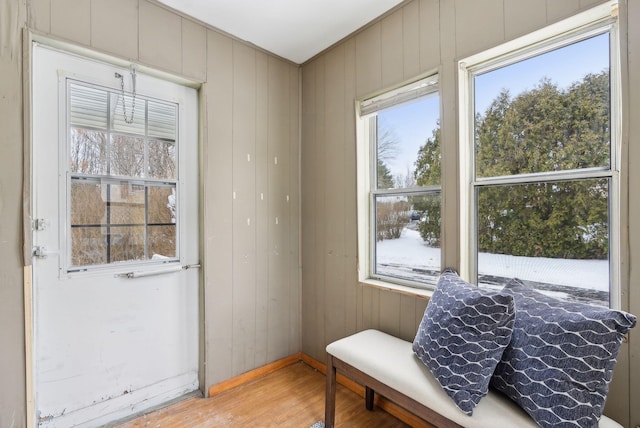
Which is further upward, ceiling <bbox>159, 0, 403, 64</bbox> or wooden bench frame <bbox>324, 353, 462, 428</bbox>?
ceiling <bbox>159, 0, 403, 64</bbox>

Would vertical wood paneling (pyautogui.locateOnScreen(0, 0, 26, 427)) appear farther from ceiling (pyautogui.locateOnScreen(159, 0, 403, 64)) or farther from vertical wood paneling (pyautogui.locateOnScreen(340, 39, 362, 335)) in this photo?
vertical wood paneling (pyautogui.locateOnScreen(340, 39, 362, 335))

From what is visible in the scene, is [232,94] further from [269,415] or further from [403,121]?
[269,415]

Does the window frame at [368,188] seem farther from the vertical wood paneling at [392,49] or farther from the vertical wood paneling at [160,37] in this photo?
the vertical wood paneling at [160,37]

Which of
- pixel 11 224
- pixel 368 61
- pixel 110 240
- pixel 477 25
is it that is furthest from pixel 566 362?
pixel 11 224

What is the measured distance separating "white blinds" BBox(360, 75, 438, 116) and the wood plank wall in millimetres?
57

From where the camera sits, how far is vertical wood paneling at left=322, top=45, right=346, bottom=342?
7.59ft

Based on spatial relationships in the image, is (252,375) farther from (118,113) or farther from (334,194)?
(118,113)

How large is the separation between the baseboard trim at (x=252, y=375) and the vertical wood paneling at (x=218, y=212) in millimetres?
44

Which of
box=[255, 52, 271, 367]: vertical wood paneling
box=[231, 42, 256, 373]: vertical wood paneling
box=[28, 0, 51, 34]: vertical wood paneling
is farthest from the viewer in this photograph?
box=[255, 52, 271, 367]: vertical wood paneling

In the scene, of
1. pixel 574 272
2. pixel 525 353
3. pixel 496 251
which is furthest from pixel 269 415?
pixel 574 272

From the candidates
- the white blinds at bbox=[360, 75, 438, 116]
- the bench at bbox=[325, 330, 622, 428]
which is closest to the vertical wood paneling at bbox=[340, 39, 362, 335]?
the white blinds at bbox=[360, 75, 438, 116]

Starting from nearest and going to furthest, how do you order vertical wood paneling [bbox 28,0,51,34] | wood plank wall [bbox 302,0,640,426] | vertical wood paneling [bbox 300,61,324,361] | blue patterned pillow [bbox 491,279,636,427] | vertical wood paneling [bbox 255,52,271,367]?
1. blue patterned pillow [bbox 491,279,636,427]
2. wood plank wall [bbox 302,0,640,426]
3. vertical wood paneling [bbox 28,0,51,34]
4. vertical wood paneling [bbox 255,52,271,367]
5. vertical wood paneling [bbox 300,61,324,361]

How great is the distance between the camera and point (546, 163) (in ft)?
4.85

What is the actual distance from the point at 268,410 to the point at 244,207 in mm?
1407
